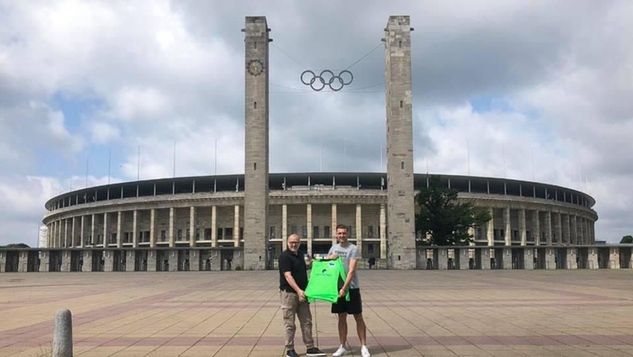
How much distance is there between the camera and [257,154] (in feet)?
190

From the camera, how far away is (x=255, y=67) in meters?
58.9

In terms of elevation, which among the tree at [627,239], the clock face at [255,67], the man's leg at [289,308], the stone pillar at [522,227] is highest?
the clock face at [255,67]

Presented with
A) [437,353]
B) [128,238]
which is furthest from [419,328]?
[128,238]

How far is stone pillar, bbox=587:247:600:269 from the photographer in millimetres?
54719

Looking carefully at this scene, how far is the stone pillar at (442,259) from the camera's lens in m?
55.6

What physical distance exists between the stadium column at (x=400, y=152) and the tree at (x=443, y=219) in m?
9.25

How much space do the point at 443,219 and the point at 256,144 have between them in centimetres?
2220

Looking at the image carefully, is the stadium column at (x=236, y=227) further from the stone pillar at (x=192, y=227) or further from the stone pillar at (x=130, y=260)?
the stone pillar at (x=130, y=260)

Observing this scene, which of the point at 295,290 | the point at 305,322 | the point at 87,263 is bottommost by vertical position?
the point at 87,263

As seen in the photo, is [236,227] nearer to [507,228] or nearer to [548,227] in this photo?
[507,228]

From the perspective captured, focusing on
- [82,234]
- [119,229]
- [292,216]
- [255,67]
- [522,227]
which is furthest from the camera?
[82,234]

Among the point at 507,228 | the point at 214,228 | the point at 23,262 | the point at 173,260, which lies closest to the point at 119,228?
the point at 214,228

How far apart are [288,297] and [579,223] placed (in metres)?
112

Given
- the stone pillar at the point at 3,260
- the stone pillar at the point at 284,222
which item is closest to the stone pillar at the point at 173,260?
the stone pillar at the point at 3,260
